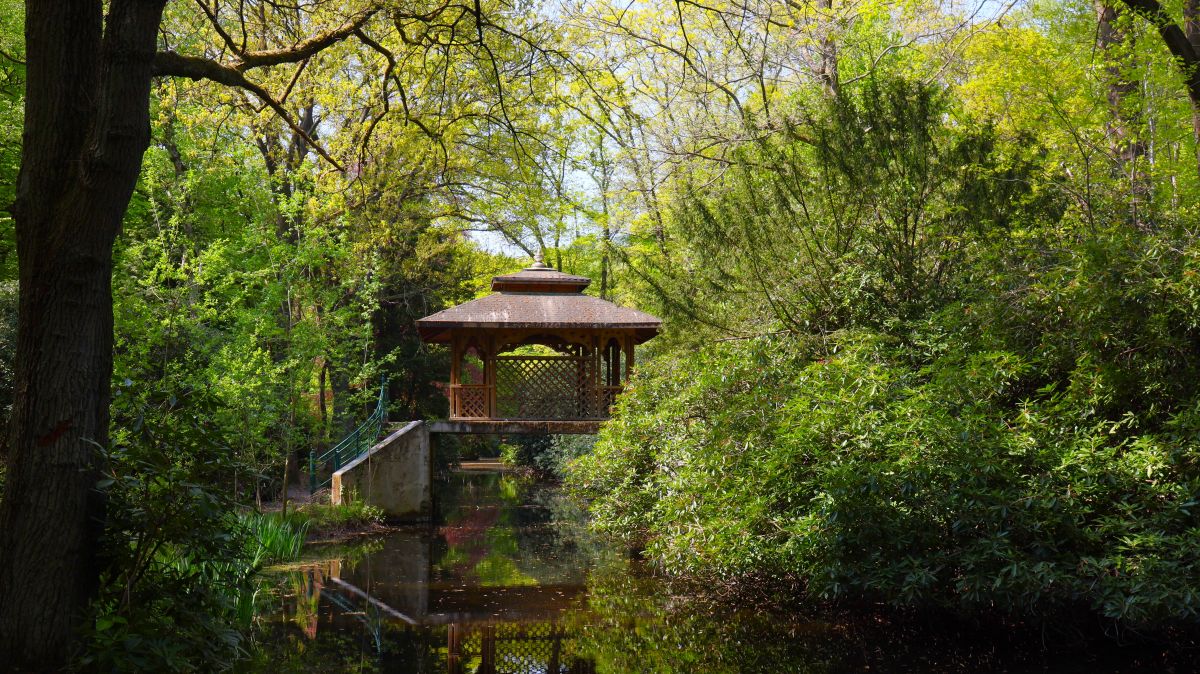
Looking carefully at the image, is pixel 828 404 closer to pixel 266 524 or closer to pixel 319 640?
pixel 319 640

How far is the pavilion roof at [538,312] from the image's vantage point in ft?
50.0

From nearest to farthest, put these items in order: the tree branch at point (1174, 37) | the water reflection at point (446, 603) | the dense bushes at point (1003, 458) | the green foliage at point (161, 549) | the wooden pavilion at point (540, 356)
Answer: the green foliage at point (161, 549) → the dense bushes at point (1003, 458) → the water reflection at point (446, 603) → the tree branch at point (1174, 37) → the wooden pavilion at point (540, 356)

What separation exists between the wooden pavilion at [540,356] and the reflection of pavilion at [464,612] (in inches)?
195

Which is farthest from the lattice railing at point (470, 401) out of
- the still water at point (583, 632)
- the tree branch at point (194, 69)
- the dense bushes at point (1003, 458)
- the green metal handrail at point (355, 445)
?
the tree branch at point (194, 69)

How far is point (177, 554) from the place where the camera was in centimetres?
662

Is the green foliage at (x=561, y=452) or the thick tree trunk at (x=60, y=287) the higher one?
the thick tree trunk at (x=60, y=287)

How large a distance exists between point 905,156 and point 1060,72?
6.60 metres

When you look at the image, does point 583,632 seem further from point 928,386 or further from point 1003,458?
point 1003,458

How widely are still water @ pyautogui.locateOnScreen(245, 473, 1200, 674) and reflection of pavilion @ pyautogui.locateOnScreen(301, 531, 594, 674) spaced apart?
2 centimetres

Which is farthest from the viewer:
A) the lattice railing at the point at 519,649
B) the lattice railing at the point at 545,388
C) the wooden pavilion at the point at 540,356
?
the lattice railing at the point at 545,388

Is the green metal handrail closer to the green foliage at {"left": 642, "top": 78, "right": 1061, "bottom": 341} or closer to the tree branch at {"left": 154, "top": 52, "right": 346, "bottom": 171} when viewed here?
the green foliage at {"left": 642, "top": 78, "right": 1061, "bottom": 341}

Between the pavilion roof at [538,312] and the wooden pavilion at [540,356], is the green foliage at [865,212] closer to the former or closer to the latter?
the pavilion roof at [538,312]

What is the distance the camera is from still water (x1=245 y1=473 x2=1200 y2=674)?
6.54 meters

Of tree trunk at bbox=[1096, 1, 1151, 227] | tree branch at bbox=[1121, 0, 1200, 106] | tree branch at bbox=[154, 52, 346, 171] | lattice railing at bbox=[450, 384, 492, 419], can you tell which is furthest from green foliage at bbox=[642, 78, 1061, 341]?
A: lattice railing at bbox=[450, 384, 492, 419]
